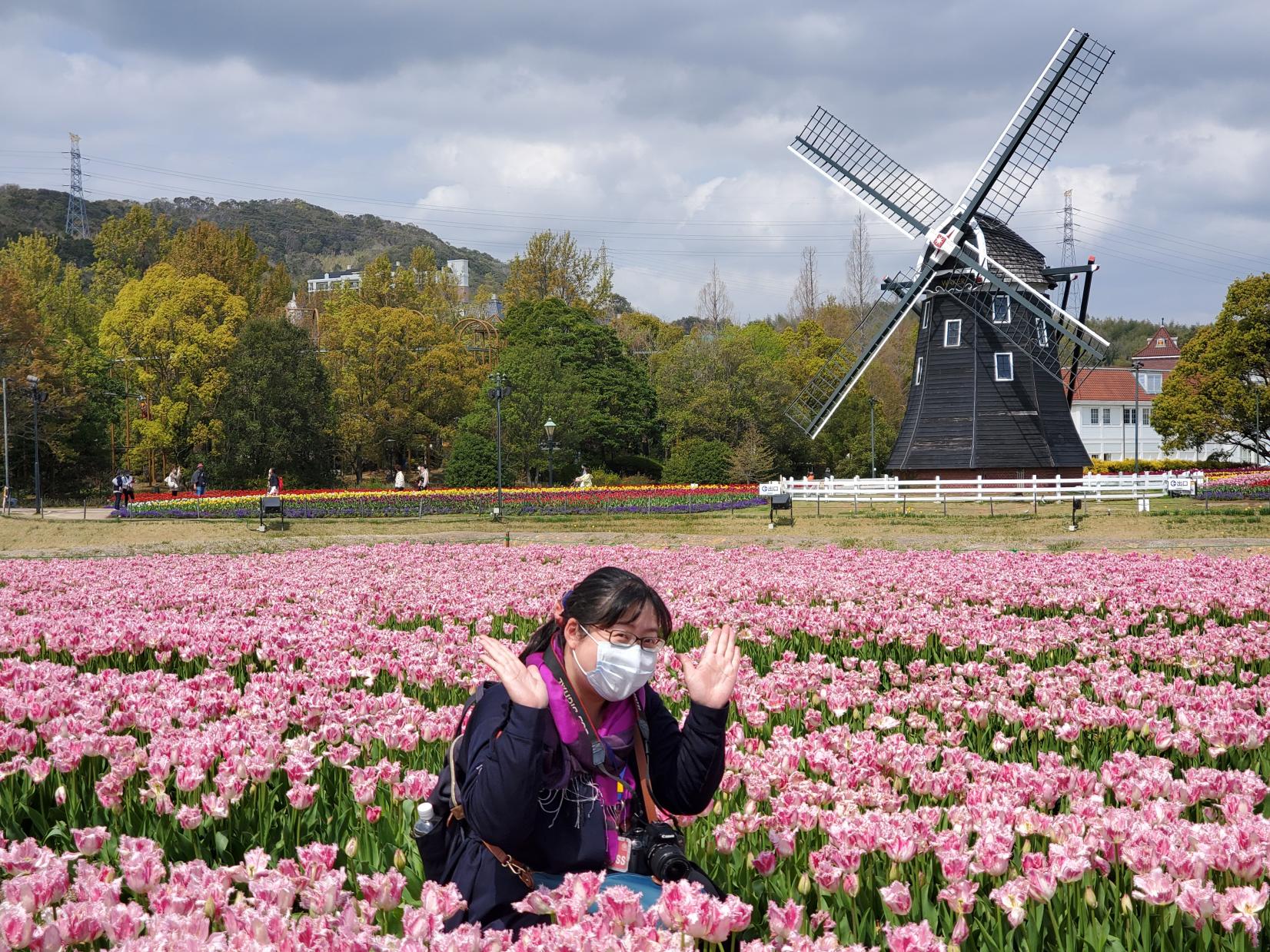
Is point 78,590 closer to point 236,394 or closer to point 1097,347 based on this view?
point 1097,347

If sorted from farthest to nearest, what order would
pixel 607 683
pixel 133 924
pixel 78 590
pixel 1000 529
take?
pixel 1000 529, pixel 78 590, pixel 607 683, pixel 133 924

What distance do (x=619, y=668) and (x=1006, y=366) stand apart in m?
31.6

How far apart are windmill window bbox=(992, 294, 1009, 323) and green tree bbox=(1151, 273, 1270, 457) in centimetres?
2269

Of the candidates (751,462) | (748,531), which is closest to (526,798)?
(748,531)

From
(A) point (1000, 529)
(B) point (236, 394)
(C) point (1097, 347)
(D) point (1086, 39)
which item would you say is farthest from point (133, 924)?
(B) point (236, 394)

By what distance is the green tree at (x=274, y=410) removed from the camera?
48.7m

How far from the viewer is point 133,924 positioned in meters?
2.86

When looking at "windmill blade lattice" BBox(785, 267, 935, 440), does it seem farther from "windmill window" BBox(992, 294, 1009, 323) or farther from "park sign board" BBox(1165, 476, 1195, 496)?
"park sign board" BBox(1165, 476, 1195, 496)

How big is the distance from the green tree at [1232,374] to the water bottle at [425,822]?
53202 millimetres

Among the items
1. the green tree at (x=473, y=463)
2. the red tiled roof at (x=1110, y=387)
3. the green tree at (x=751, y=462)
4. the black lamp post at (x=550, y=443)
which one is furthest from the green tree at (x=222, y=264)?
the red tiled roof at (x=1110, y=387)

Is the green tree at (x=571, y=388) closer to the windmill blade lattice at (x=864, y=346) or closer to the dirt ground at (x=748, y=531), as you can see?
the windmill blade lattice at (x=864, y=346)

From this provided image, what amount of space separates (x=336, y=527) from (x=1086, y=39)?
2516 cm

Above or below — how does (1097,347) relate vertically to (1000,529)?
above

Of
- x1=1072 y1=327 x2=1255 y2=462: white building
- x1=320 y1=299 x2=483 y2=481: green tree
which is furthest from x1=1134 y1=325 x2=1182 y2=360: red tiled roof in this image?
x1=320 y1=299 x2=483 y2=481: green tree
